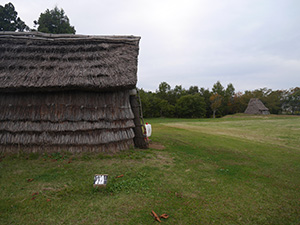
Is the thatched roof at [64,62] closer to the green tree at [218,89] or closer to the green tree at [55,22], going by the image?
the green tree at [55,22]

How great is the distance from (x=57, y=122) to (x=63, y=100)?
856 millimetres

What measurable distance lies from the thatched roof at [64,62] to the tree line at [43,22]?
17.3 m

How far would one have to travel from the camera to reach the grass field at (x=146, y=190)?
10.1ft

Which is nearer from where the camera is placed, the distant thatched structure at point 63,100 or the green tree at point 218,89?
the distant thatched structure at point 63,100

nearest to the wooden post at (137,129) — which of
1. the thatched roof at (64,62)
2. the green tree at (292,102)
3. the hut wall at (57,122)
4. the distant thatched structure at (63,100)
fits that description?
the distant thatched structure at (63,100)

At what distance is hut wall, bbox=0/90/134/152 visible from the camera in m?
6.21

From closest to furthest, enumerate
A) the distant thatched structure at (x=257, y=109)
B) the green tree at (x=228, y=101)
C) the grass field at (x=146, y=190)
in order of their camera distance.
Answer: the grass field at (x=146, y=190)
the distant thatched structure at (x=257, y=109)
the green tree at (x=228, y=101)

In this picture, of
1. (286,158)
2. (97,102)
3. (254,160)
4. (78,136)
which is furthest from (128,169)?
(286,158)

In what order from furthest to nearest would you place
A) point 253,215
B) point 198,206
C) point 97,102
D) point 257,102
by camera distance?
point 257,102
point 97,102
point 198,206
point 253,215

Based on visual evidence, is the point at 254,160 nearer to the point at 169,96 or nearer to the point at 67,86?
the point at 67,86

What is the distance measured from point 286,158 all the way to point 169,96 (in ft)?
145

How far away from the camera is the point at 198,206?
3.40 m

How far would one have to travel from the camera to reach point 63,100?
644 cm

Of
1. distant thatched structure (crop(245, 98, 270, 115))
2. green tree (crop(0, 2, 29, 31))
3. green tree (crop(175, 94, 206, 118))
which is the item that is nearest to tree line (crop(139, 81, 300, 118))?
green tree (crop(175, 94, 206, 118))
